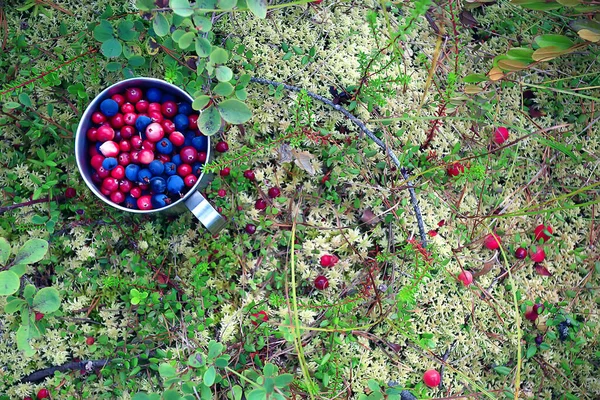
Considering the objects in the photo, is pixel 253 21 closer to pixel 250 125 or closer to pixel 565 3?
pixel 250 125

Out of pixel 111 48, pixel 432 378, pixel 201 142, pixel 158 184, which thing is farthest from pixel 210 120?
pixel 432 378

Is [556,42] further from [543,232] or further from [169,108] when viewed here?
[169,108]

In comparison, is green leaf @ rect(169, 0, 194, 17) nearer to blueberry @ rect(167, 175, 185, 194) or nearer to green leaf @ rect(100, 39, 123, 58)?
green leaf @ rect(100, 39, 123, 58)

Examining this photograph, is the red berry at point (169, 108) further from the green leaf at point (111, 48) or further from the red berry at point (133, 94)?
the green leaf at point (111, 48)

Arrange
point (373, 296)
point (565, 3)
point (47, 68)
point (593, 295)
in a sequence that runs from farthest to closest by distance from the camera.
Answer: point (593, 295) → point (373, 296) → point (47, 68) → point (565, 3)

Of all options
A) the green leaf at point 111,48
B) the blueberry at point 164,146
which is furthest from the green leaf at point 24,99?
the blueberry at point 164,146

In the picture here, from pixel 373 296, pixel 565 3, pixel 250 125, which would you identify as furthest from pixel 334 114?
pixel 565 3
